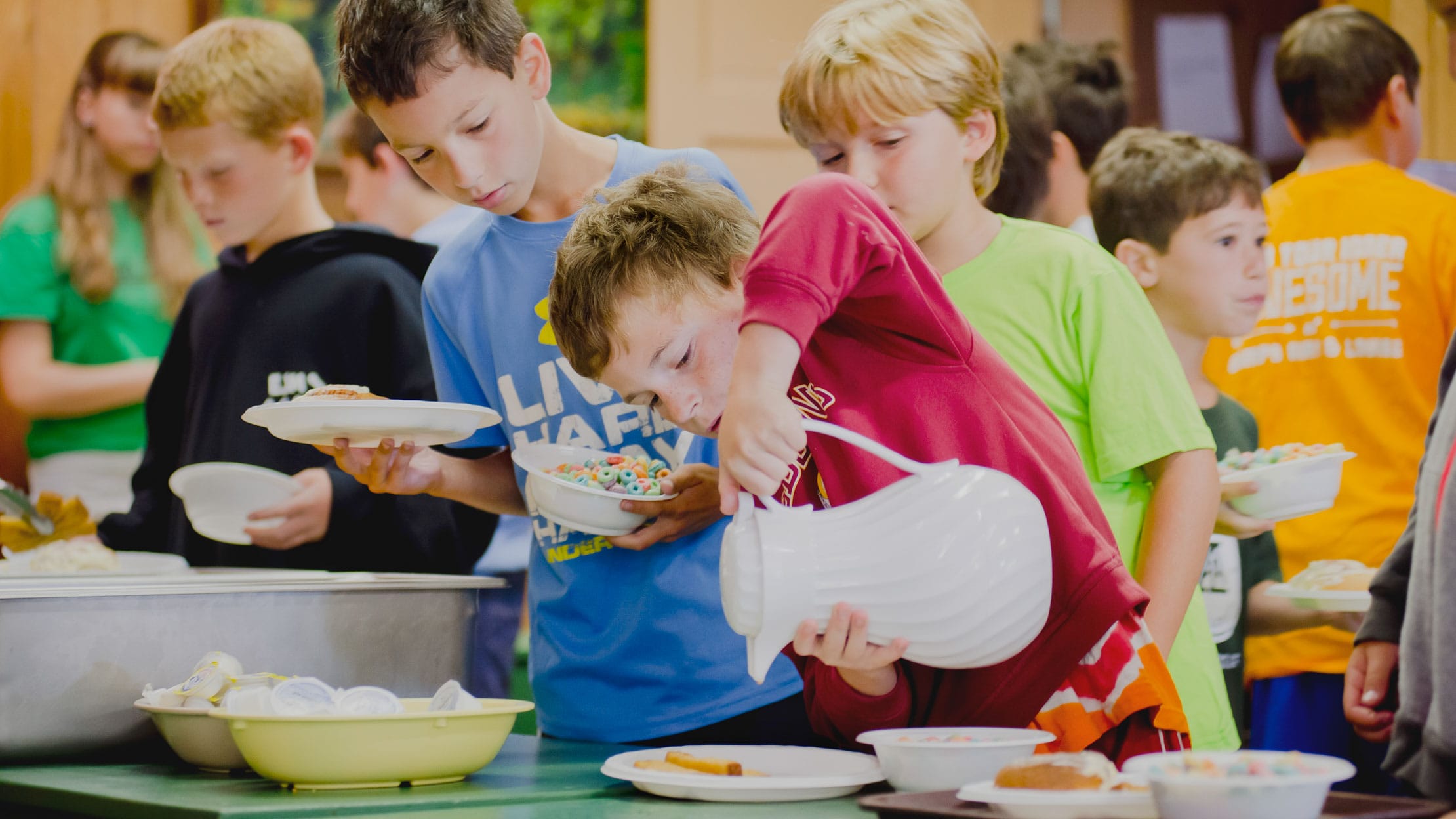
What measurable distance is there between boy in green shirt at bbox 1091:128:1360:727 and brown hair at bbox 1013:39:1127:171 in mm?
589

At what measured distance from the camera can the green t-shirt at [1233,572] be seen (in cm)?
191

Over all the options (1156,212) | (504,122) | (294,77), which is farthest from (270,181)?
(1156,212)

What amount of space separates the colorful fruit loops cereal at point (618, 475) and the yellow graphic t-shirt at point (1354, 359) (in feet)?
4.94

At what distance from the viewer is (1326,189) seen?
2.63m

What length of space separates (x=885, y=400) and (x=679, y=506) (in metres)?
0.37

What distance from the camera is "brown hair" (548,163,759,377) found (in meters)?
1.17

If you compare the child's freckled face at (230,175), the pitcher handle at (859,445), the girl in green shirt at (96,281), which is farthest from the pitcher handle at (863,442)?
the girl in green shirt at (96,281)

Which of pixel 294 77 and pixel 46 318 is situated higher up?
pixel 294 77

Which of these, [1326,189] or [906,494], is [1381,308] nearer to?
[1326,189]

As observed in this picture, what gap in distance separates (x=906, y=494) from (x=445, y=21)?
812mm

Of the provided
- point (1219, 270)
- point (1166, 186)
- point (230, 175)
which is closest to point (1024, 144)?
point (1166, 186)

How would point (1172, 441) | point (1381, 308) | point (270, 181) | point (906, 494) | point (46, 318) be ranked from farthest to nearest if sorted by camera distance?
point (46, 318) → point (1381, 308) → point (270, 181) → point (1172, 441) → point (906, 494)

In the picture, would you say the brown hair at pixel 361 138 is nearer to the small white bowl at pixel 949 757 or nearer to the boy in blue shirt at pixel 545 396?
the boy in blue shirt at pixel 545 396

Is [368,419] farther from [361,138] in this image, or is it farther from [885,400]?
[361,138]
